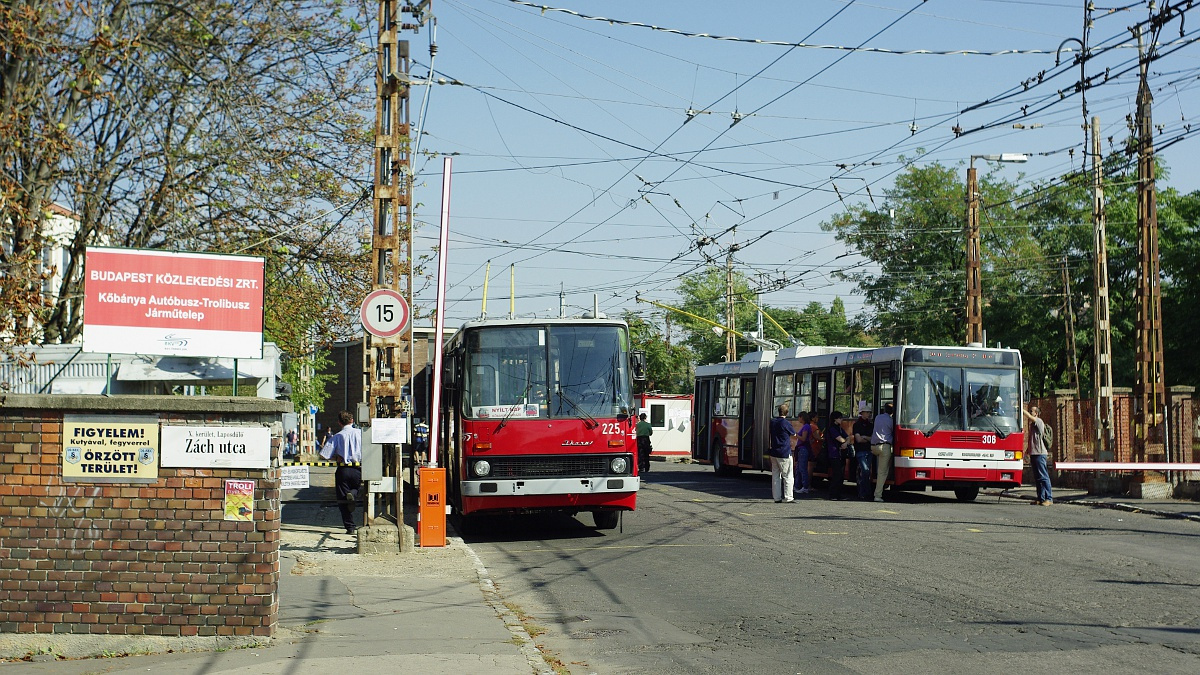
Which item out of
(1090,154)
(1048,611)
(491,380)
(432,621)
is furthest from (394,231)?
(1090,154)

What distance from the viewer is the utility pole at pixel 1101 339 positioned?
26.6 metres

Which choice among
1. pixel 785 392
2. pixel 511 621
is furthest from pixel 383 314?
pixel 785 392

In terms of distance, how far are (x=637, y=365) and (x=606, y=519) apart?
2469 millimetres

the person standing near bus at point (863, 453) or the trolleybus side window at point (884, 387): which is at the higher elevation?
the trolleybus side window at point (884, 387)

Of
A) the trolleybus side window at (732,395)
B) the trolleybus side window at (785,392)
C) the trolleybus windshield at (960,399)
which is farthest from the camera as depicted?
the trolleybus side window at (732,395)

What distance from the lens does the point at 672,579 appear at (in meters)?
12.5

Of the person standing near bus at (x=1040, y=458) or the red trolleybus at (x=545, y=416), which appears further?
the person standing near bus at (x=1040, y=458)

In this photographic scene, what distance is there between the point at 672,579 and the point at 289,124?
10.7 metres

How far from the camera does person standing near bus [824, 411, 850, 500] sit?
2358 centimetres

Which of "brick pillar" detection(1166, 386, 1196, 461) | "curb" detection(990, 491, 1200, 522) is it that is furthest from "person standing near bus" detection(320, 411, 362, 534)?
"brick pillar" detection(1166, 386, 1196, 461)

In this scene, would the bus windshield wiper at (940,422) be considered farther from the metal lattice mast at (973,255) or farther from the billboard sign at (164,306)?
the billboard sign at (164,306)

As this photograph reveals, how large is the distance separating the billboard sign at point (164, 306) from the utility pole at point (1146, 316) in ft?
60.2

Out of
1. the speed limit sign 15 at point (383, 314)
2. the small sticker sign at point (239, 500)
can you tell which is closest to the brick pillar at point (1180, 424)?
the speed limit sign 15 at point (383, 314)

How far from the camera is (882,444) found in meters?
22.0
